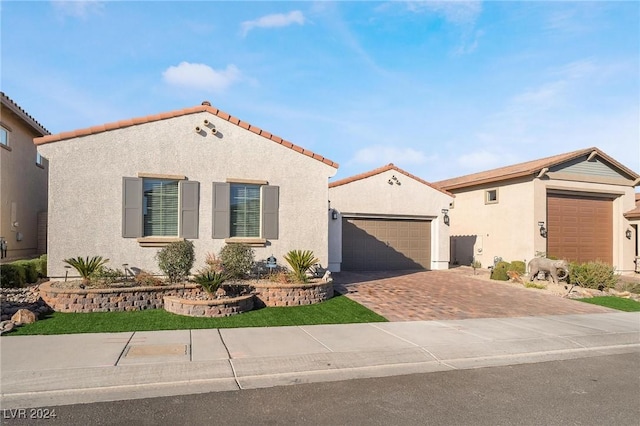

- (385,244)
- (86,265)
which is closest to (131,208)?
(86,265)

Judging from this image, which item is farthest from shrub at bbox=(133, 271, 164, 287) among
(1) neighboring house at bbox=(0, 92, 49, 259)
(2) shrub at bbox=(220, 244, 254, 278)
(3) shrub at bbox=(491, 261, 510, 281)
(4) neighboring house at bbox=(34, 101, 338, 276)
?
(3) shrub at bbox=(491, 261, 510, 281)

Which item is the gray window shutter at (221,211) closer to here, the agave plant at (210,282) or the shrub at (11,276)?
the agave plant at (210,282)

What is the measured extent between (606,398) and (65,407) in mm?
6374

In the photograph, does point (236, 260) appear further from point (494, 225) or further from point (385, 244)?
point (494, 225)

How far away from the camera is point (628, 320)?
35.3 ft

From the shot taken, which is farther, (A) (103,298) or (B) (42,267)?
(B) (42,267)

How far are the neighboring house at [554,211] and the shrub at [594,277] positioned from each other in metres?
2.44

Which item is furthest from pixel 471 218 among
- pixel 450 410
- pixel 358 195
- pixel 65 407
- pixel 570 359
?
pixel 65 407

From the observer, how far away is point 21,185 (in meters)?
→ 15.4

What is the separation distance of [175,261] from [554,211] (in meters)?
16.1

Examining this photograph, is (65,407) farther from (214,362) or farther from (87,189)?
(87,189)

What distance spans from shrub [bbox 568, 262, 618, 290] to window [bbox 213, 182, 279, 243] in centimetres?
1081

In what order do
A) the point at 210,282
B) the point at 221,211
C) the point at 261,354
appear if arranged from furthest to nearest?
the point at 221,211, the point at 210,282, the point at 261,354

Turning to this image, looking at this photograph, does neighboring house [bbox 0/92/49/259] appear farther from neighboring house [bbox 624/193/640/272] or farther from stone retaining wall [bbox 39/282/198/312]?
neighboring house [bbox 624/193/640/272]
